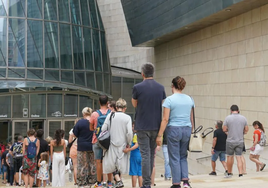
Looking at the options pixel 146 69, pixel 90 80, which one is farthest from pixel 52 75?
pixel 146 69

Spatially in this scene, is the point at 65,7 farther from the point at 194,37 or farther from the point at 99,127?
the point at 99,127

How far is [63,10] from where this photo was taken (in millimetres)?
28672

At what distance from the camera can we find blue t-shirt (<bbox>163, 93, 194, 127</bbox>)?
8195mm

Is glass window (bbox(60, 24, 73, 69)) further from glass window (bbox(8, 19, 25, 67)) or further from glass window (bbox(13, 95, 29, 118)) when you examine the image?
glass window (bbox(13, 95, 29, 118))

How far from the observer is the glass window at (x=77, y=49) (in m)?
28.7

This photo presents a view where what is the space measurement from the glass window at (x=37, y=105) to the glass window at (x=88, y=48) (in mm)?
3949

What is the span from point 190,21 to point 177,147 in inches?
686

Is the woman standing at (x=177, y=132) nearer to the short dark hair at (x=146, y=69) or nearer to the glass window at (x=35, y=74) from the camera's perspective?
the short dark hair at (x=146, y=69)

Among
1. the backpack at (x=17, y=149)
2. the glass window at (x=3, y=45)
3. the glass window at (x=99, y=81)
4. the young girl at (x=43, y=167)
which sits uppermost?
the glass window at (x=3, y=45)

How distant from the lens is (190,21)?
983 inches

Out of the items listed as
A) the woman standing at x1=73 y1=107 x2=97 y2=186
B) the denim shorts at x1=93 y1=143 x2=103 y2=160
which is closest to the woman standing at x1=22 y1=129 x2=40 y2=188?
the woman standing at x1=73 y1=107 x2=97 y2=186

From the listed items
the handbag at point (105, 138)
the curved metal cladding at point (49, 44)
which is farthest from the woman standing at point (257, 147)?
the curved metal cladding at point (49, 44)

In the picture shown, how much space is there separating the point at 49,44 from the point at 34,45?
844 mm

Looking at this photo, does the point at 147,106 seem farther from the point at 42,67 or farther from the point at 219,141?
the point at 42,67
